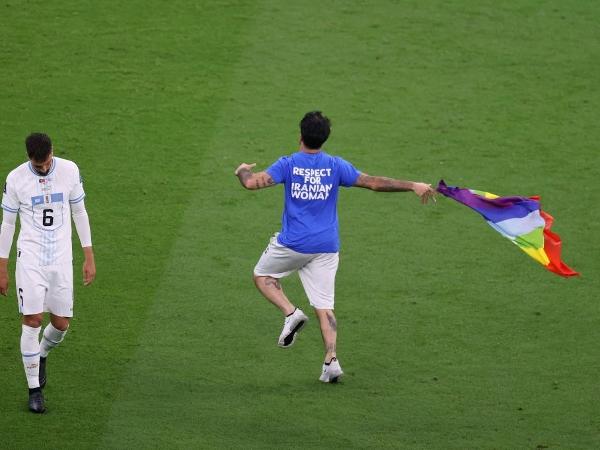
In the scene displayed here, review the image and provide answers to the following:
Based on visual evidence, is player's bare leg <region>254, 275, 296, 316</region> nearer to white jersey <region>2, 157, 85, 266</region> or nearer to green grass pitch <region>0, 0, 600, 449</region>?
green grass pitch <region>0, 0, 600, 449</region>

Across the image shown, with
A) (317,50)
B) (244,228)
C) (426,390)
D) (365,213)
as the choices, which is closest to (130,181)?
(244,228)

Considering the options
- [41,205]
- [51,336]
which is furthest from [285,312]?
[41,205]

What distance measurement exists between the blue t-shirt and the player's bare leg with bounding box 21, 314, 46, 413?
2086mm

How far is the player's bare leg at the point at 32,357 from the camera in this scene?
9.50 m

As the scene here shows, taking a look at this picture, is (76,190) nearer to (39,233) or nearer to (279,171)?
(39,233)

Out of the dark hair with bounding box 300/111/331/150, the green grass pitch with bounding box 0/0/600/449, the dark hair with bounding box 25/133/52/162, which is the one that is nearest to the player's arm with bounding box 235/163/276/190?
the dark hair with bounding box 300/111/331/150

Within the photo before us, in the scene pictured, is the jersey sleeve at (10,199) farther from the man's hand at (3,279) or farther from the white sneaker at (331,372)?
the white sneaker at (331,372)

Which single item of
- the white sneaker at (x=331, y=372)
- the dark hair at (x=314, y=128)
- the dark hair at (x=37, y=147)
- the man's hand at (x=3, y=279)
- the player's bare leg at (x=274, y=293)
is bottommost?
the white sneaker at (x=331, y=372)

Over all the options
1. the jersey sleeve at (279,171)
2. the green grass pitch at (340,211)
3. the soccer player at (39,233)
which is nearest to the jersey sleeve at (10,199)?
the soccer player at (39,233)

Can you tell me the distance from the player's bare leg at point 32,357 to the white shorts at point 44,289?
109mm

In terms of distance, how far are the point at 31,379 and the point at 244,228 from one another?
13.6ft

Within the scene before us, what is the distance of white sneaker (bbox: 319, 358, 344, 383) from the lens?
10.2 metres

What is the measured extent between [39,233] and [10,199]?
34 centimetres

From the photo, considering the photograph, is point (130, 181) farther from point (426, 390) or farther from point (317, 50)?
point (426, 390)
